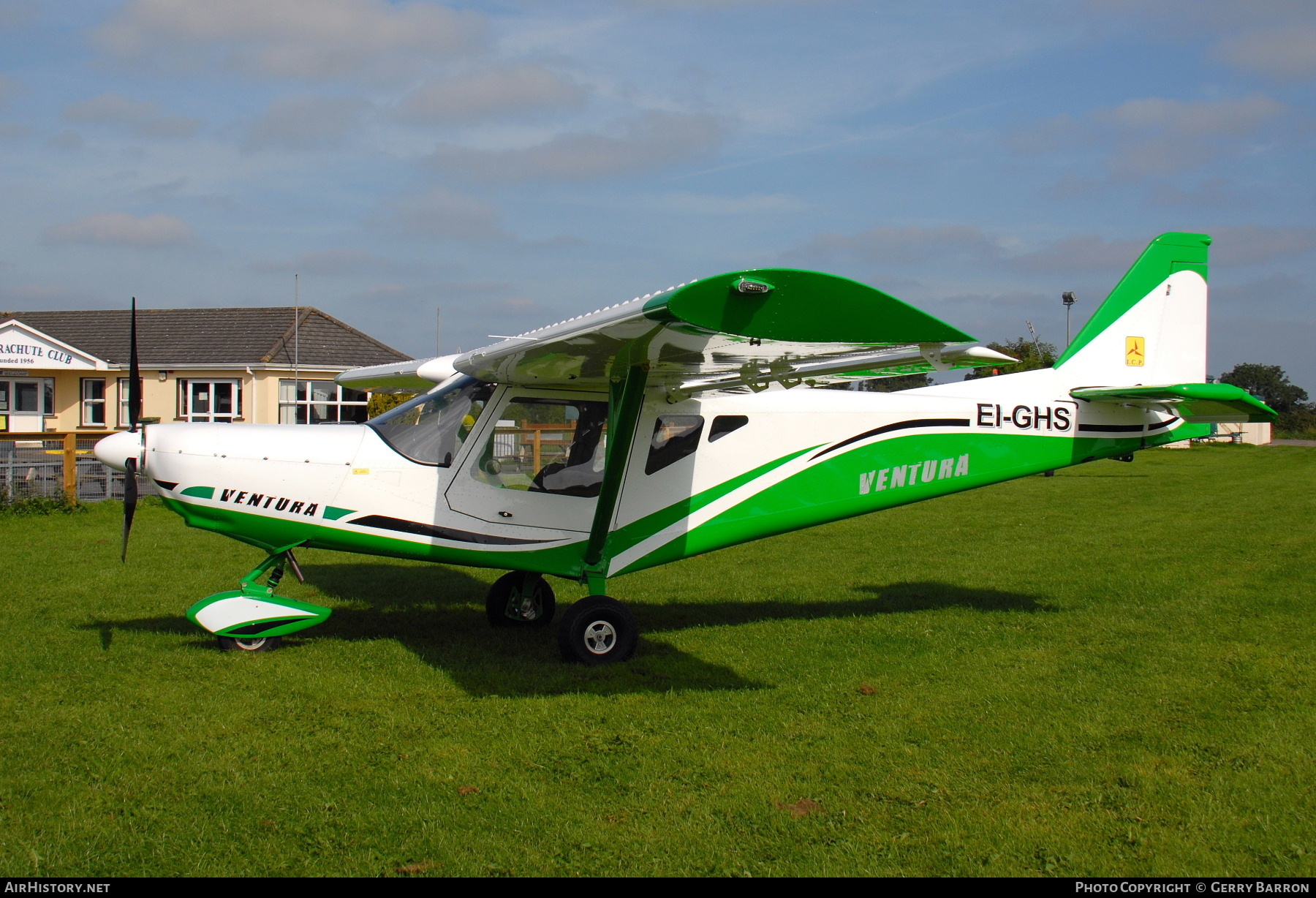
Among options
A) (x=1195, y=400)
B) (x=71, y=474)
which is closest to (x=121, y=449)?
(x=1195, y=400)

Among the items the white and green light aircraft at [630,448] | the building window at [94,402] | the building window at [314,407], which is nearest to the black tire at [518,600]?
the white and green light aircraft at [630,448]

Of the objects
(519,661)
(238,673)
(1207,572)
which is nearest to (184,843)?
(238,673)

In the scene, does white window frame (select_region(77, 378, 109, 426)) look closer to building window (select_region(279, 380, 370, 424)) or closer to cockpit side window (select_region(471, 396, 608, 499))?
building window (select_region(279, 380, 370, 424))

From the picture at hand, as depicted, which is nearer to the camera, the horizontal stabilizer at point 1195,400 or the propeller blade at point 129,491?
the propeller blade at point 129,491

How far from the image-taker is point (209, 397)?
1022 inches

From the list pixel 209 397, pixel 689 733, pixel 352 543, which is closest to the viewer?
pixel 689 733

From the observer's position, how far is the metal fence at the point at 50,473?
15875mm

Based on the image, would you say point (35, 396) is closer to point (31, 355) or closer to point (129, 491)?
point (31, 355)

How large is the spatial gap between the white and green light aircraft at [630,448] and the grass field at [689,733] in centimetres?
74

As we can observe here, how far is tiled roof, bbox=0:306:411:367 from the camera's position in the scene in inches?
1032

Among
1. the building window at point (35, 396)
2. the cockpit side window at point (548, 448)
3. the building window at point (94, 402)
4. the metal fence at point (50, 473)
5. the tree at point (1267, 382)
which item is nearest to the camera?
the cockpit side window at point (548, 448)

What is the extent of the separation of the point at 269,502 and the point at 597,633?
8.40 ft

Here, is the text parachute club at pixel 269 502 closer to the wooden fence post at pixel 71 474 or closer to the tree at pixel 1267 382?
the wooden fence post at pixel 71 474

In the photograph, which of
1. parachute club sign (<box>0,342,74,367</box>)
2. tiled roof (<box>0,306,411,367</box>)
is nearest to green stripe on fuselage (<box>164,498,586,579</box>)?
tiled roof (<box>0,306,411,367</box>)
